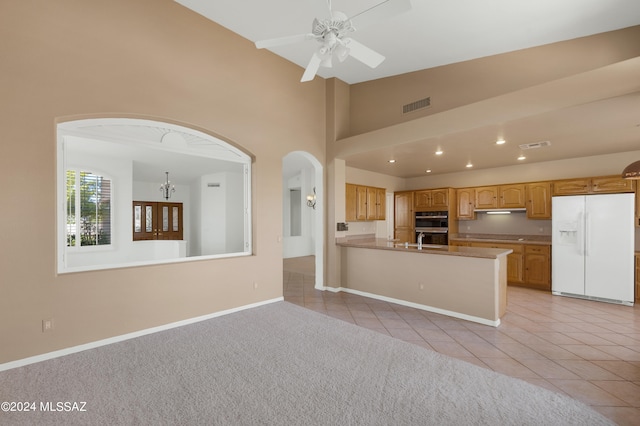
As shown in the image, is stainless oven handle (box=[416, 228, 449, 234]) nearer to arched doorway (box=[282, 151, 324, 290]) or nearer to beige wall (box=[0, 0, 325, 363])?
arched doorway (box=[282, 151, 324, 290])

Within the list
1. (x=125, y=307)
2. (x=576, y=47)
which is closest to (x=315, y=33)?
(x=576, y=47)

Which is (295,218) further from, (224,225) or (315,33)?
(315,33)

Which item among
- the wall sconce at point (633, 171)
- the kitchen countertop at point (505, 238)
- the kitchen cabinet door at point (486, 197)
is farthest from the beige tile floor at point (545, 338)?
the kitchen cabinet door at point (486, 197)

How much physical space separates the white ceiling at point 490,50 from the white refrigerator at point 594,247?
101cm

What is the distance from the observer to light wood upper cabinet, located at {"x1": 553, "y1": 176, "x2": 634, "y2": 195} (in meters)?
4.82

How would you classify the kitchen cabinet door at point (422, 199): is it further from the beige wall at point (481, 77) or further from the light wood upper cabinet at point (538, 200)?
the beige wall at point (481, 77)

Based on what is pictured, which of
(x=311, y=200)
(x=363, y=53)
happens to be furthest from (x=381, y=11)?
(x=311, y=200)

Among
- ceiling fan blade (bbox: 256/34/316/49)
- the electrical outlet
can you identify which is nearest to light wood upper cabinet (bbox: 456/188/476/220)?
ceiling fan blade (bbox: 256/34/316/49)

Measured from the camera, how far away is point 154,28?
3545 millimetres

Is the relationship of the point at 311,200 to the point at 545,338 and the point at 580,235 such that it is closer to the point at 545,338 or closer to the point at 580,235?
the point at 580,235

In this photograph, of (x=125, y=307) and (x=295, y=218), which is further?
(x=295, y=218)

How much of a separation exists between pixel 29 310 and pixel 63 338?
43cm

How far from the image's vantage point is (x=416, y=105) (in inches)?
190

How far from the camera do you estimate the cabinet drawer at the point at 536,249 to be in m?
5.41
